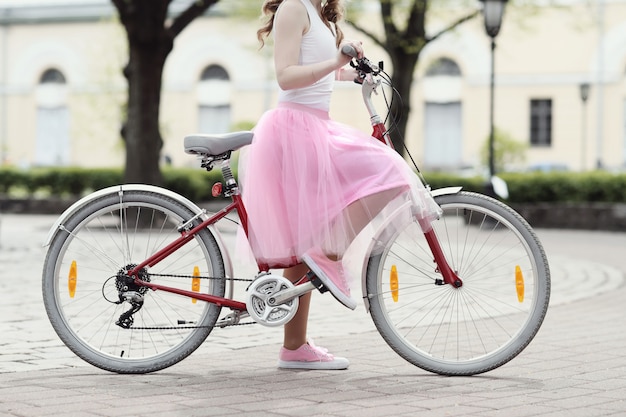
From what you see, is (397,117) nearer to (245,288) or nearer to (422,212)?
(422,212)

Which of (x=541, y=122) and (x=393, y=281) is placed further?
(x=541, y=122)

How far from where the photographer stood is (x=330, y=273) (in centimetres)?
479

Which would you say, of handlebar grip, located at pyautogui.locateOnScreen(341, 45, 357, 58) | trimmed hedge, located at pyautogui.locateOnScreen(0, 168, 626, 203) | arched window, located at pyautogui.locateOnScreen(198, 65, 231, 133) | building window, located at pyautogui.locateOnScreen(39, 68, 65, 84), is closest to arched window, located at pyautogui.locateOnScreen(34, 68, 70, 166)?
building window, located at pyautogui.locateOnScreen(39, 68, 65, 84)

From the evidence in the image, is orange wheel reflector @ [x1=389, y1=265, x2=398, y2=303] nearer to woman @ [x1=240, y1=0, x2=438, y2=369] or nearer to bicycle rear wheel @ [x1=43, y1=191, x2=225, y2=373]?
woman @ [x1=240, y1=0, x2=438, y2=369]

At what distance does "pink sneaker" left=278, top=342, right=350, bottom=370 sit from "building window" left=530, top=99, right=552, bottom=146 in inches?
1441

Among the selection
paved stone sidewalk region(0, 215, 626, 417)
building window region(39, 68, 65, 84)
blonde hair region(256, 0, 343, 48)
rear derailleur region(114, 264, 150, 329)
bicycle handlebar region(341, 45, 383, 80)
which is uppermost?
building window region(39, 68, 65, 84)

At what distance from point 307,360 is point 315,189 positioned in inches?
30.8

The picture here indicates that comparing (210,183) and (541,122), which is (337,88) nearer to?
(541,122)

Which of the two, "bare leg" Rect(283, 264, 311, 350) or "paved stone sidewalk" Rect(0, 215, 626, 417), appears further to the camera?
"bare leg" Rect(283, 264, 311, 350)

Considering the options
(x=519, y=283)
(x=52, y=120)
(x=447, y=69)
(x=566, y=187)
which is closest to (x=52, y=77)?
(x=52, y=120)

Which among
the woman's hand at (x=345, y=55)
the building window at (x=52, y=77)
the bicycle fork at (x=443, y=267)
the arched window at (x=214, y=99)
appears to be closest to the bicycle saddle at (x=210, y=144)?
the woman's hand at (x=345, y=55)

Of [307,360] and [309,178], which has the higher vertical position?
[309,178]

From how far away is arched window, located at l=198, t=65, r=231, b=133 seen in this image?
44.6 metres

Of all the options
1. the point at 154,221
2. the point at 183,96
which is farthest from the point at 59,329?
the point at 183,96
